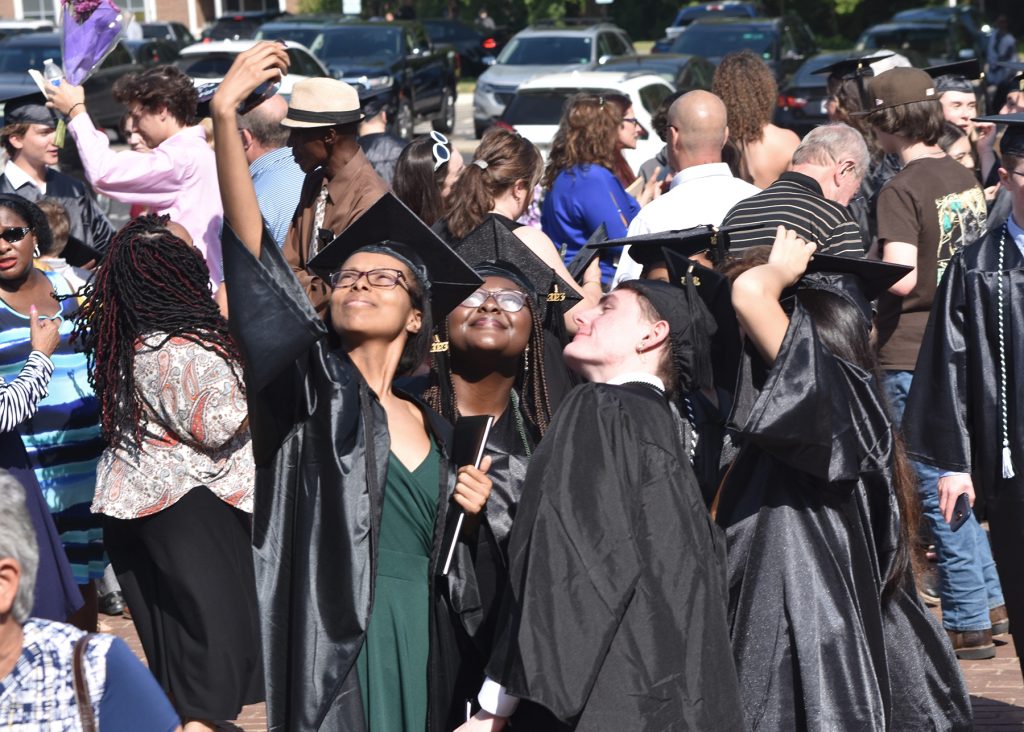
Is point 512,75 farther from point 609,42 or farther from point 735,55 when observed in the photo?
point 735,55

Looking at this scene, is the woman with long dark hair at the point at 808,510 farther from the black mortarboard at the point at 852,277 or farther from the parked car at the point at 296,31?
the parked car at the point at 296,31

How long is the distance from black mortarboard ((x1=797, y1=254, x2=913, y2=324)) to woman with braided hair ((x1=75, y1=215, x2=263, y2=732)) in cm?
198

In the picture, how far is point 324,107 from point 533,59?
19.7 meters

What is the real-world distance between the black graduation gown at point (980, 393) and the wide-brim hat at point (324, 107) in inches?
95.6

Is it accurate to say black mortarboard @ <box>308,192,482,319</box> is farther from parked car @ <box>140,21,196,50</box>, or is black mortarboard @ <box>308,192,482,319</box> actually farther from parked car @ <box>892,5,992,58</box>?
parked car @ <box>140,21,196,50</box>

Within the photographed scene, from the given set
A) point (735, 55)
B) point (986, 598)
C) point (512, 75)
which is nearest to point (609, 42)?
point (512, 75)

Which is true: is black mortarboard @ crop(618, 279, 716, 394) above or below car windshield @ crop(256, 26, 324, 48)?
above

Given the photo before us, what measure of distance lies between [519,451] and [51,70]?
4260 mm

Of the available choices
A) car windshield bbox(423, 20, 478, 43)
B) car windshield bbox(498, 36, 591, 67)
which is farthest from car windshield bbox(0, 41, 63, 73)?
car windshield bbox(423, 20, 478, 43)

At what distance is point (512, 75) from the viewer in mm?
24547

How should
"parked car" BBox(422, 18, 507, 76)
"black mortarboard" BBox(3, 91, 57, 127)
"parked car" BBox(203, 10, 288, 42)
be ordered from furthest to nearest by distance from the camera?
"parked car" BBox(422, 18, 507, 76) → "parked car" BBox(203, 10, 288, 42) → "black mortarboard" BBox(3, 91, 57, 127)

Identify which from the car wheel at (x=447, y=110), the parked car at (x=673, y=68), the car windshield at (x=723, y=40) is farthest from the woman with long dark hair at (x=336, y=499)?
the car wheel at (x=447, y=110)

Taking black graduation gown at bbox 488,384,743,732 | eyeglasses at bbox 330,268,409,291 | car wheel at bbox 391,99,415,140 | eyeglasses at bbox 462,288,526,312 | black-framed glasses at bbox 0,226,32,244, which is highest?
eyeglasses at bbox 330,268,409,291

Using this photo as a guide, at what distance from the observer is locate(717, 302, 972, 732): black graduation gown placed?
3918 mm
